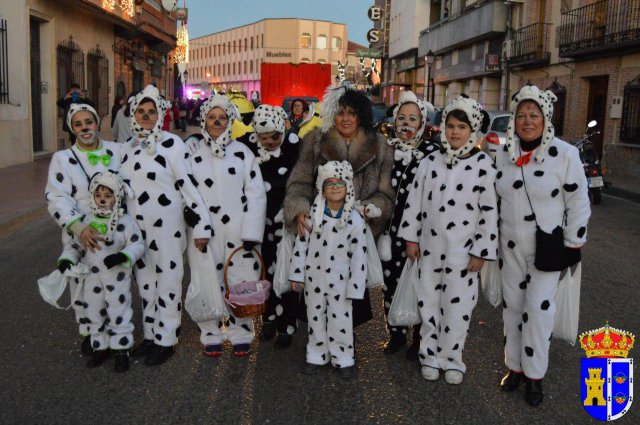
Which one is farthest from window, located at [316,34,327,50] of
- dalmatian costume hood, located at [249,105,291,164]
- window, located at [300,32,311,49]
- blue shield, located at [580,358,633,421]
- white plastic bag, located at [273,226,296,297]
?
blue shield, located at [580,358,633,421]

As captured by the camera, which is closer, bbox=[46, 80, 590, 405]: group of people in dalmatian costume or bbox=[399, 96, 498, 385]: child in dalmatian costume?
bbox=[46, 80, 590, 405]: group of people in dalmatian costume

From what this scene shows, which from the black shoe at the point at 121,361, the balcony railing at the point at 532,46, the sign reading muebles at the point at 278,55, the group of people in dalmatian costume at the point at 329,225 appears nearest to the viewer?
the group of people in dalmatian costume at the point at 329,225

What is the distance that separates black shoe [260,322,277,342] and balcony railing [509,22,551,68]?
68.1ft

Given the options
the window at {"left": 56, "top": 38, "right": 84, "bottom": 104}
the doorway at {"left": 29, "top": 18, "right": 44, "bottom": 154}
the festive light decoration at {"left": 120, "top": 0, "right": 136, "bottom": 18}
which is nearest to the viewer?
the doorway at {"left": 29, "top": 18, "right": 44, "bottom": 154}

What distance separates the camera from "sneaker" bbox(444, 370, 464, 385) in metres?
4.09

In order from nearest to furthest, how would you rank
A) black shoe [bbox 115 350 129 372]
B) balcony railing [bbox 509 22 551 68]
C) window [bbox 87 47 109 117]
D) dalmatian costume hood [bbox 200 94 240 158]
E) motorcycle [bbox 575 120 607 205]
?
1. black shoe [bbox 115 350 129 372]
2. dalmatian costume hood [bbox 200 94 240 158]
3. motorcycle [bbox 575 120 607 205]
4. window [bbox 87 47 109 117]
5. balcony railing [bbox 509 22 551 68]

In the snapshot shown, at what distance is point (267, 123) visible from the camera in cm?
454

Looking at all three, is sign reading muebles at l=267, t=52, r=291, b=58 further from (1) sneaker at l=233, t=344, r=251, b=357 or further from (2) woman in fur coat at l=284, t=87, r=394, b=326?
(1) sneaker at l=233, t=344, r=251, b=357

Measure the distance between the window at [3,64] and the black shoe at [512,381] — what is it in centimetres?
1334

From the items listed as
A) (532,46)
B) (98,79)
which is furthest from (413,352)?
(532,46)

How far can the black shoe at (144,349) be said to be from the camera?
4484 millimetres

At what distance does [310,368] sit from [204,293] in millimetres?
881

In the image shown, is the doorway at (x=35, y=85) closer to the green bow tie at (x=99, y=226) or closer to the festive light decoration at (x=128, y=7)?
the festive light decoration at (x=128, y=7)

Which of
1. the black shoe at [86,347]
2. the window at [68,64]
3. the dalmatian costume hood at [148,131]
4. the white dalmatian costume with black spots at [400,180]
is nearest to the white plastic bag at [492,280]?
the white dalmatian costume with black spots at [400,180]
